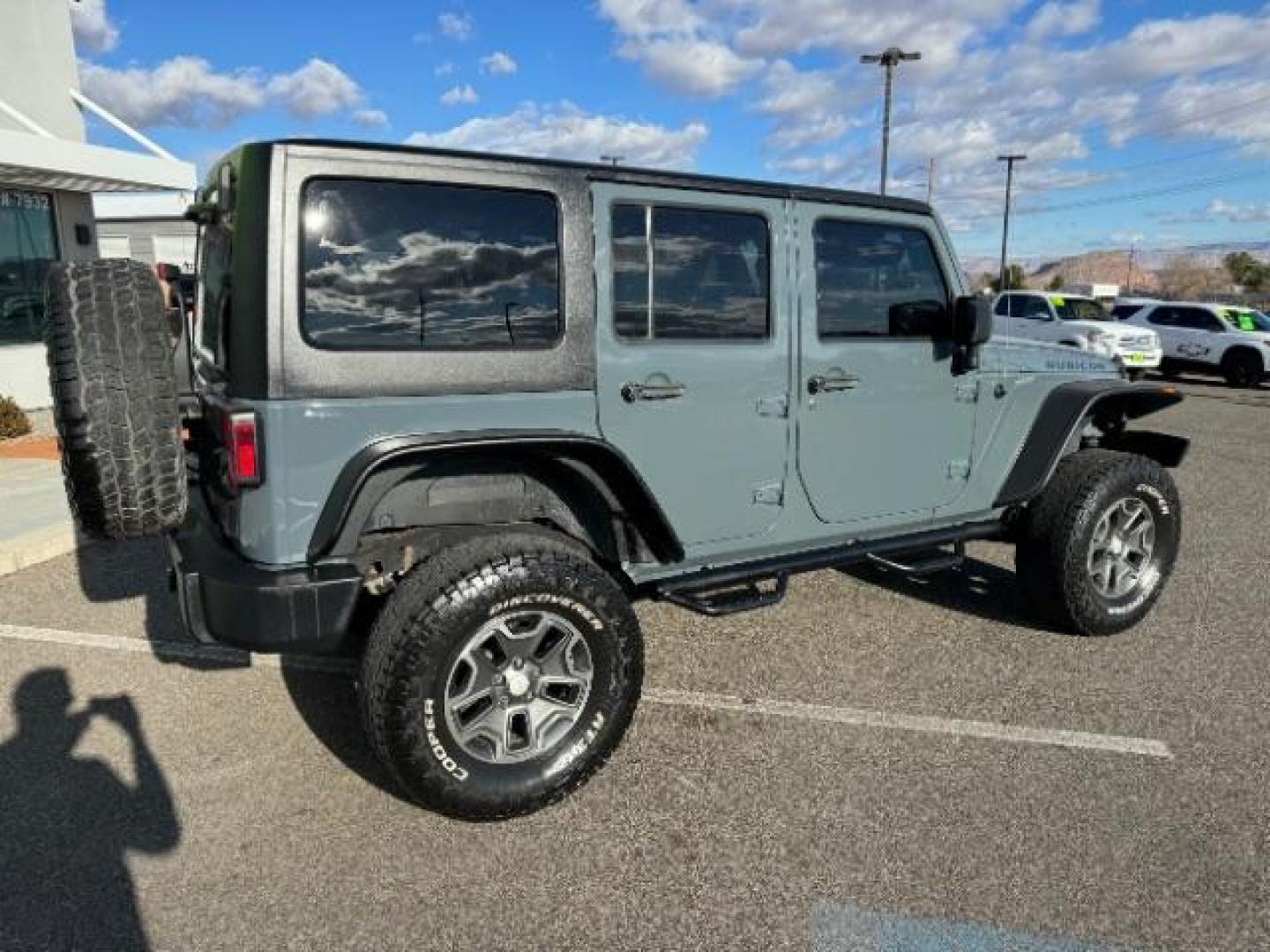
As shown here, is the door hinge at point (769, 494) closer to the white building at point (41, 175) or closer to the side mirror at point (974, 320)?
the side mirror at point (974, 320)

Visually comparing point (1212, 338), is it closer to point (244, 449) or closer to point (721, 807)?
point (721, 807)

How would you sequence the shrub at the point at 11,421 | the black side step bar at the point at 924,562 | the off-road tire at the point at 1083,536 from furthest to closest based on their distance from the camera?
the shrub at the point at 11,421 → the off-road tire at the point at 1083,536 → the black side step bar at the point at 924,562

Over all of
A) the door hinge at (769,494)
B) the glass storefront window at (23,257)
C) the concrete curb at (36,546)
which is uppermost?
the glass storefront window at (23,257)

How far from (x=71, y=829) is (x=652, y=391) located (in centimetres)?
225

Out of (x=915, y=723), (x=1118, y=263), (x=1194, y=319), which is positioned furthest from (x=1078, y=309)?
(x=1118, y=263)

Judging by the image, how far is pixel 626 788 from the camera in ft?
9.93

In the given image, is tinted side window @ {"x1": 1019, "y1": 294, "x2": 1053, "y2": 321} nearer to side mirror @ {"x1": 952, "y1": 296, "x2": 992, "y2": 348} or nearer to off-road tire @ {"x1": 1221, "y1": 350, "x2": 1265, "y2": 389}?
off-road tire @ {"x1": 1221, "y1": 350, "x2": 1265, "y2": 389}

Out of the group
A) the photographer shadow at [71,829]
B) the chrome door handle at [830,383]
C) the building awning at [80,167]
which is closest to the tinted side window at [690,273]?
the chrome door handle at [830,383]

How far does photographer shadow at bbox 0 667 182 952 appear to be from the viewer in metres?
2.35

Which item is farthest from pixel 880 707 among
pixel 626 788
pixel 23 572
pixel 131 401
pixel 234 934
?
pixel 23 572

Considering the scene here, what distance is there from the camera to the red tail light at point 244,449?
2521 mm

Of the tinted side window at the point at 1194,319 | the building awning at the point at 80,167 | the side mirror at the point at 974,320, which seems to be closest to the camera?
the side mirror at the point at 974,320

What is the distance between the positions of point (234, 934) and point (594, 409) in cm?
179

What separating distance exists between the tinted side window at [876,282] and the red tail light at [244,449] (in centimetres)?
206
